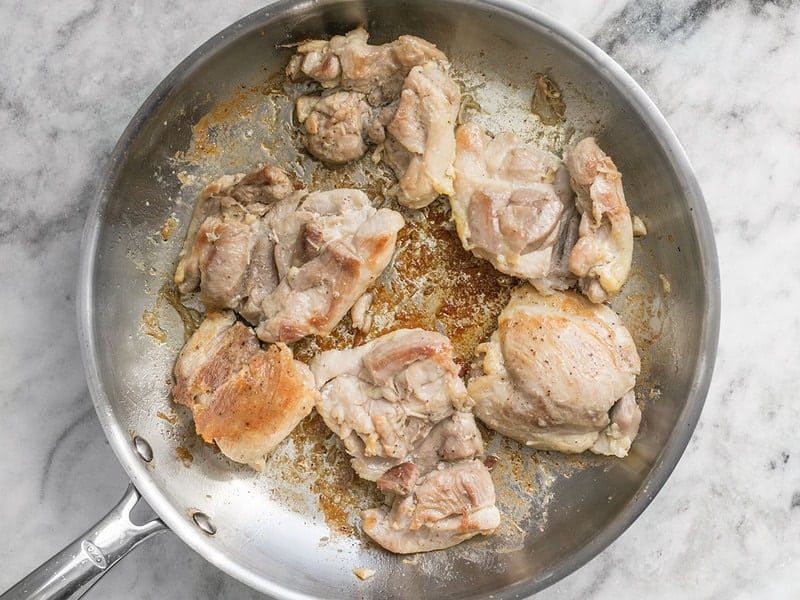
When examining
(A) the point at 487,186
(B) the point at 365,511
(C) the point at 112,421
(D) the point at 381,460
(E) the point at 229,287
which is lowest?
(B) the point at 365,511

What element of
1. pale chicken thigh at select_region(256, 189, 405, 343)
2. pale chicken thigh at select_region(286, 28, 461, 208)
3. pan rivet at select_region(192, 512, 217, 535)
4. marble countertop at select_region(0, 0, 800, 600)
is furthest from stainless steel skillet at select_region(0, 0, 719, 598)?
pale chicken thigh at select_region(256, 189, 405, 343)

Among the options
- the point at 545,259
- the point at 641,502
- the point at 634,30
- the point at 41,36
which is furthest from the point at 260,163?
the point at 641,502

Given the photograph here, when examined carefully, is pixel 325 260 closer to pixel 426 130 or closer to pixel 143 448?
pixel 426 130

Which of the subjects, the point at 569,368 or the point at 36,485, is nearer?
the point at 569,368

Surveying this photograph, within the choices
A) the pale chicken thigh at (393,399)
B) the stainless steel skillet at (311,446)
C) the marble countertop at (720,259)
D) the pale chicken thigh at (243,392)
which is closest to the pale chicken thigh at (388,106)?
the stainless steel skillet at (311,446)

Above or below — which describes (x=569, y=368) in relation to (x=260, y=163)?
below

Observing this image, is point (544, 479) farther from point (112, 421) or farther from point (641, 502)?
point (112, 421)

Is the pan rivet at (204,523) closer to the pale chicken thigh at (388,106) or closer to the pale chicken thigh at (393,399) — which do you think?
the pale chicken thigh at (393,399)

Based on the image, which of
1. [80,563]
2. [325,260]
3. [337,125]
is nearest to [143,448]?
[80,563]
